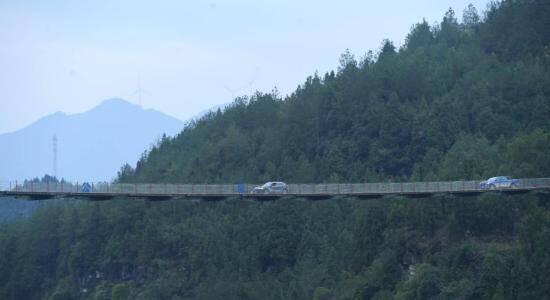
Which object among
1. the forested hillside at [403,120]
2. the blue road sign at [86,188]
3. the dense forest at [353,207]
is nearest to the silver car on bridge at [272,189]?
the dense forest at [353,207]

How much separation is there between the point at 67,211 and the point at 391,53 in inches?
935

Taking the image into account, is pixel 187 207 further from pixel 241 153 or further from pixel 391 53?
pixel 391 53

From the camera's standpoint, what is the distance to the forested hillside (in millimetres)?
53219

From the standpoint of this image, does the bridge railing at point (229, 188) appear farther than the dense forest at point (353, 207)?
No

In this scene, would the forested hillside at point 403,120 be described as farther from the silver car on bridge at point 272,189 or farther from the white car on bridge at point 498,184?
the silver car on bridge at point 272,189

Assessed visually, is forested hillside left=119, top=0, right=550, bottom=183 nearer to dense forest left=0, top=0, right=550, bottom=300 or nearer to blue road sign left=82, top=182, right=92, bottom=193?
dense forest left=0, top=0, right=550, bottom=300

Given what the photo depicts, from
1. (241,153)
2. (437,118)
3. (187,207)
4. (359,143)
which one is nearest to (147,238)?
(187,207)

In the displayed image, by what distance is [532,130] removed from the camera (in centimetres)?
5138

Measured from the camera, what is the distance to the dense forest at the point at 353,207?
41156mm

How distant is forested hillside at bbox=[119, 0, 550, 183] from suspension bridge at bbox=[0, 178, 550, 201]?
865 centimetres

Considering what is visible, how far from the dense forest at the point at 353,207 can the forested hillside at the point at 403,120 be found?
0.11 metres

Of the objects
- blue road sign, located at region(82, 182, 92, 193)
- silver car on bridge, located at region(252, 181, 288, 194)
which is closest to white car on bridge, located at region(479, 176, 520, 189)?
silver car on bridge, located at region(252, 181, 288, 194)

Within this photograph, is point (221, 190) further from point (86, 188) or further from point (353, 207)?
point (353, 207)

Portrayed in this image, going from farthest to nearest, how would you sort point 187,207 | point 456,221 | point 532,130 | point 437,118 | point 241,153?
point 241,153 → point 187,207 → point 437,118 → point 532,130 → point 456,221
